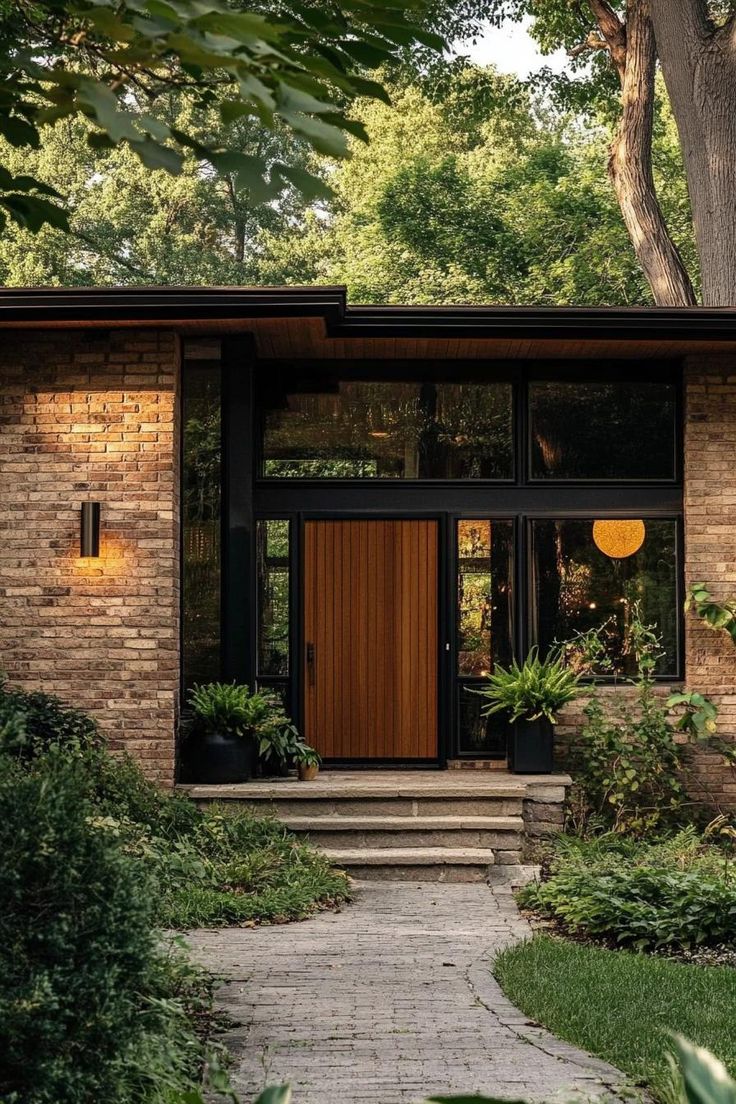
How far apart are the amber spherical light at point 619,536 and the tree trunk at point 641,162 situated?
6748 millimetres

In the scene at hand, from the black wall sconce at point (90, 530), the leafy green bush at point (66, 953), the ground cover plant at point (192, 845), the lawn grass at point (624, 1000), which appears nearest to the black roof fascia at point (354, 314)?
the black wall sconce at point (90, 530)

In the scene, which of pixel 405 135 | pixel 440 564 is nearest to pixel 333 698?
pixel 440 564

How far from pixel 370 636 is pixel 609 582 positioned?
2.02 meters

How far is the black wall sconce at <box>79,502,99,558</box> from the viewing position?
9.80 metres

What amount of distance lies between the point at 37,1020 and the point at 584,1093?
170cm

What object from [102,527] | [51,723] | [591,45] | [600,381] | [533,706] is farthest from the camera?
[591,45]

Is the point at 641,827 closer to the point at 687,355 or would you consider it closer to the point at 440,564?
the point at 440,564

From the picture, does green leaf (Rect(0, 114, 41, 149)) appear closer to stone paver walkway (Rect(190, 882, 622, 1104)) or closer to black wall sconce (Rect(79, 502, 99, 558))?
stone paver walkway (Rect(190, 882, 622, 1104))

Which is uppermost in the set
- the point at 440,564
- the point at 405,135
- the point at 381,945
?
the point at 405,135

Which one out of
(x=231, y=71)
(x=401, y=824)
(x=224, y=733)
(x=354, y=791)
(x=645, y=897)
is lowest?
(x=645, y=897)

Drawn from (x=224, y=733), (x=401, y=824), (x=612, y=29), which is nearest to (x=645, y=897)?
(x=401, y=824)

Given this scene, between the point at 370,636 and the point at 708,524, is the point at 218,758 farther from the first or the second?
the point at 708,524

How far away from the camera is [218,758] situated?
9805 mm

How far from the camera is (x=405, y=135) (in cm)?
2834
